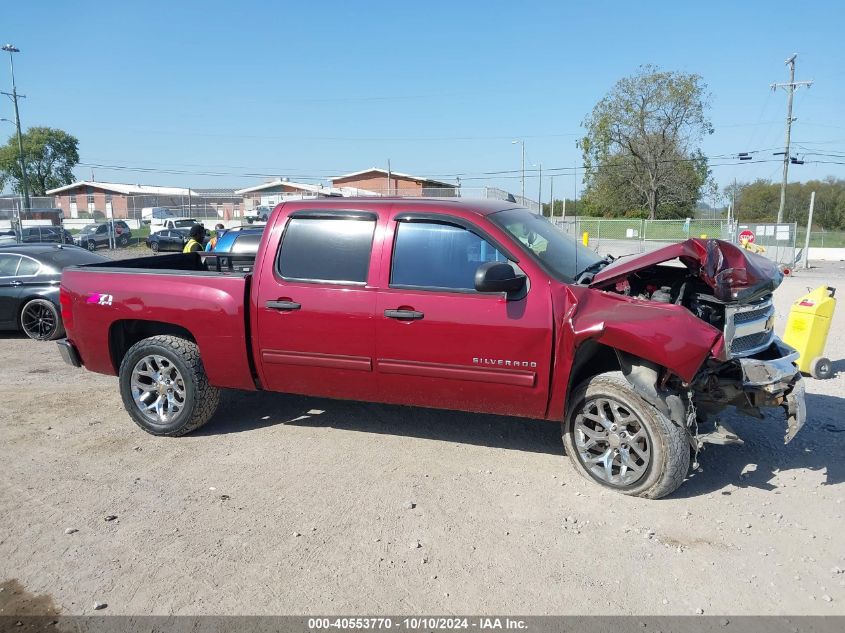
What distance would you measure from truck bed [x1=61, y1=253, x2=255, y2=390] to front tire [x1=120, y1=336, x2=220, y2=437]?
14cm

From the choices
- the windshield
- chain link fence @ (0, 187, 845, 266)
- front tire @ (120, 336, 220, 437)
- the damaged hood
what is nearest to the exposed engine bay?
the damaged hood

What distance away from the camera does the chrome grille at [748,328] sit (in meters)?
3.85

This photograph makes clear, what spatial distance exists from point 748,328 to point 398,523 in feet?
8.36

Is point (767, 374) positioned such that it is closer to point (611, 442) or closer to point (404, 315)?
point (611, 442)

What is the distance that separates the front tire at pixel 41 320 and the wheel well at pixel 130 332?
4.90 m

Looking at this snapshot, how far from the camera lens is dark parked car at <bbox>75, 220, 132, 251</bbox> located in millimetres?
30219

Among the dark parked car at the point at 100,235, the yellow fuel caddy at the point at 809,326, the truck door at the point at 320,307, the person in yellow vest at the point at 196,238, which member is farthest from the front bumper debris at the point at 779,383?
the dark parked car at the point at 100,235

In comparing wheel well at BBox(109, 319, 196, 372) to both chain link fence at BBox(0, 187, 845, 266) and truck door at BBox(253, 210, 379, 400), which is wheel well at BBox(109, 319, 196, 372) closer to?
truck door at BBox(253, 210, 379, 400)

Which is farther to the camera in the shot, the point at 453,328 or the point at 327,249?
the point at 327,249

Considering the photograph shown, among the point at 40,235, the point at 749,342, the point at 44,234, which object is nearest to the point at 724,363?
the point at 749,342

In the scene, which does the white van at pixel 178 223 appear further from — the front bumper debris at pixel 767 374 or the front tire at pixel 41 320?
the front bumper debris at pixel 767 374

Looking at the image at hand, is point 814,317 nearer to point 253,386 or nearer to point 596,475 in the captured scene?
point 596,475

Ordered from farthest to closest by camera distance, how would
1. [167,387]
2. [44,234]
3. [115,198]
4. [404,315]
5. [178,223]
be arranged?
[115,198]
[178,223]
[44,234]
[167,387]
[404,315]

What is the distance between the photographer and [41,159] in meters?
76.8
